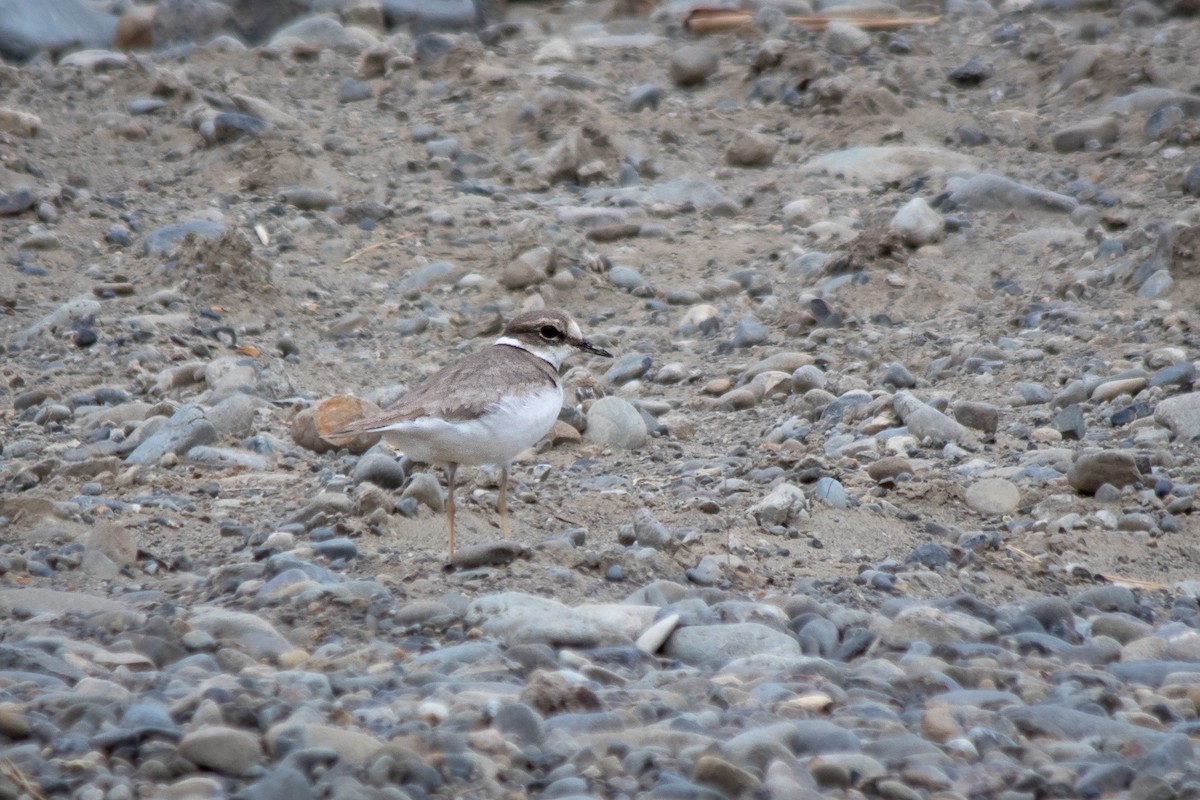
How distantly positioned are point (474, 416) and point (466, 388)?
19 cm

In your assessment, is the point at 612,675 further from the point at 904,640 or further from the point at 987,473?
the point at 987,473

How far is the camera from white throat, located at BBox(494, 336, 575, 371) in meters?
6.43

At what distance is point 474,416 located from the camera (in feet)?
17.7

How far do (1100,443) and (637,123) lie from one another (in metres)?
5.24

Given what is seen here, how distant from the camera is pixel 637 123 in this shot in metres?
10.6

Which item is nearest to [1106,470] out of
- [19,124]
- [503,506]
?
[503,506]

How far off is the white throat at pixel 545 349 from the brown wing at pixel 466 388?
300 millimetres

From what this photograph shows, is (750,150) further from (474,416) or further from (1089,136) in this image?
(474,416)

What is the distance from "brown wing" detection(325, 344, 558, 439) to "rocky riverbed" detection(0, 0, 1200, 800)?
42 cm

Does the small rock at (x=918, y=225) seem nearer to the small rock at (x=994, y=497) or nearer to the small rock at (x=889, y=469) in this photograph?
the small rock at (x=889, y=469)

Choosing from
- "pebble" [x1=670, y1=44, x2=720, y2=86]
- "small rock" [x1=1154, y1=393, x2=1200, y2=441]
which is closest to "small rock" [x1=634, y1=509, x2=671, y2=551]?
"small rock" [x1=1154, y1=393, x2=1200, y2=441]

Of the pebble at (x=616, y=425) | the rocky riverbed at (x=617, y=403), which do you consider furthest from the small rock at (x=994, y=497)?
the pebble at (x=616, y=425)

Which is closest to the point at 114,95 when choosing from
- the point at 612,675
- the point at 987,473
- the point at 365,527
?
the point at 365,527

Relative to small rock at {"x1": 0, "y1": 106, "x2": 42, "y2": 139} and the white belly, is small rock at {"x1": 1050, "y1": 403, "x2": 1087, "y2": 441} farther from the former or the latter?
small rock at {"x1": 0, "y1": 106, "x2": 42, "y2": 139}
